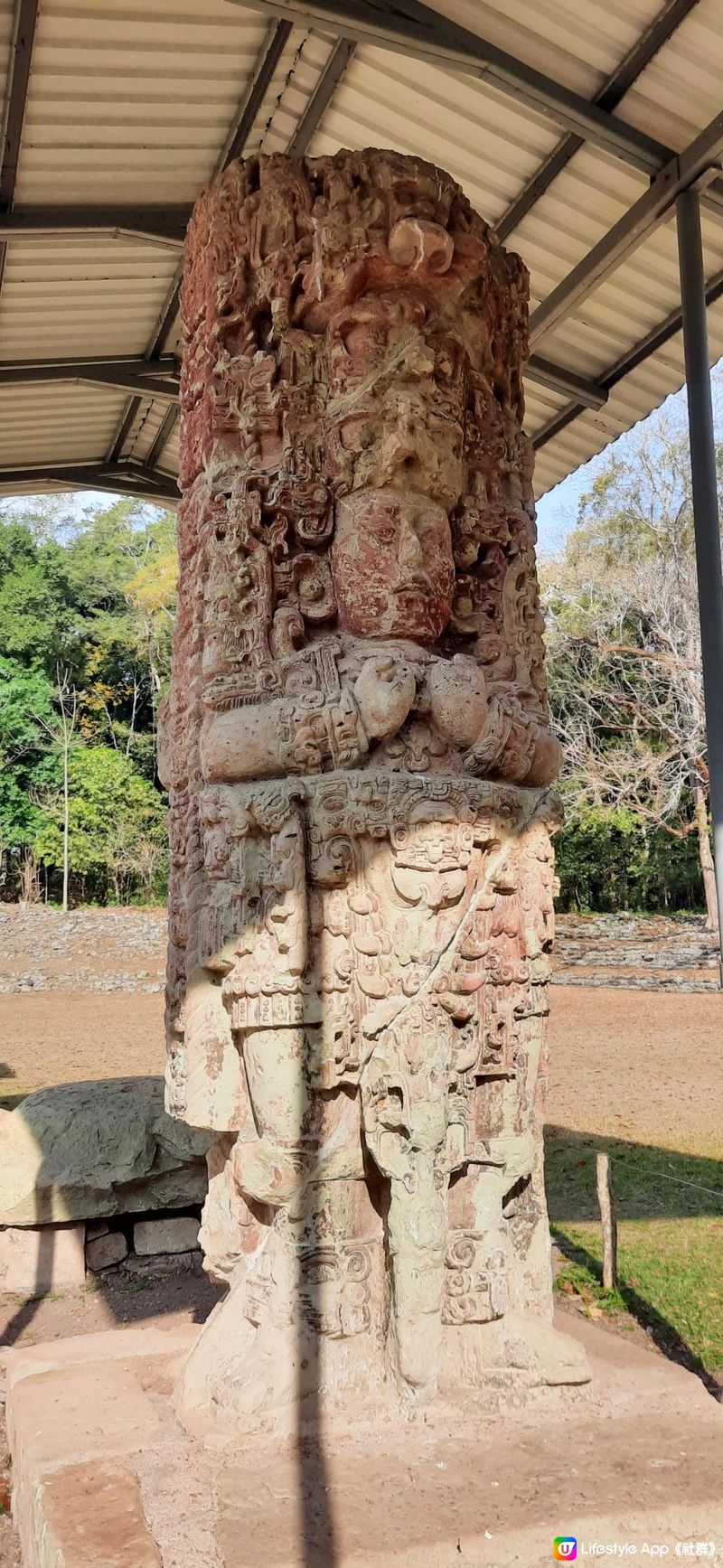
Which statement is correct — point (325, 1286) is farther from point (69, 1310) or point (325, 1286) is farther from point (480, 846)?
point (69, 1310)

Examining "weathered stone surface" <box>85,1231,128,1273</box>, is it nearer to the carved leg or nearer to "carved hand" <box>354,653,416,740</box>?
the carved leg

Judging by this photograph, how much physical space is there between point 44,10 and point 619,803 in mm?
19603

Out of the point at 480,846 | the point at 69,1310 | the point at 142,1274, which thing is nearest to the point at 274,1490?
the point at 480,846

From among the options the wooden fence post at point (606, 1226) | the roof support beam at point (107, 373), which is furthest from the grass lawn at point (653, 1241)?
the roof support beam at point (107, 373)

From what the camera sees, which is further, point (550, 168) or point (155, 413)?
point (155, 413)

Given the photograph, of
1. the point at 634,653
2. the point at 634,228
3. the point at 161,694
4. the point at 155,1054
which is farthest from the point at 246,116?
the point at 161,694

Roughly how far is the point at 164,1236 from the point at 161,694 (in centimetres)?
2344

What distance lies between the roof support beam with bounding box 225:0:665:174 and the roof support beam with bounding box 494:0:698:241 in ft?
0.40

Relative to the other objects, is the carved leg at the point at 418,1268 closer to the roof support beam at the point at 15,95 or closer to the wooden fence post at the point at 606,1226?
the wooden fence post at the point at 606,1226

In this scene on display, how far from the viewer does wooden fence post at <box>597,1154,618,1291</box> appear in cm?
659

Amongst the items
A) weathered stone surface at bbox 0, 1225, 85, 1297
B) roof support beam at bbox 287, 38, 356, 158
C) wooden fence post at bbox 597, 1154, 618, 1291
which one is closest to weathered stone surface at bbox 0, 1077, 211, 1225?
weathered stone surface at bbox 0, 1225, 85, 1297

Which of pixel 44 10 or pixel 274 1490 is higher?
pixel 44 10

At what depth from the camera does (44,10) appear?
206 inches

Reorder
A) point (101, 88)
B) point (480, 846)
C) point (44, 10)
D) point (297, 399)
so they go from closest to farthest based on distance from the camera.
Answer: point (480, 846) → point (297, 399) → point (44, 10) → point (101, 88)
